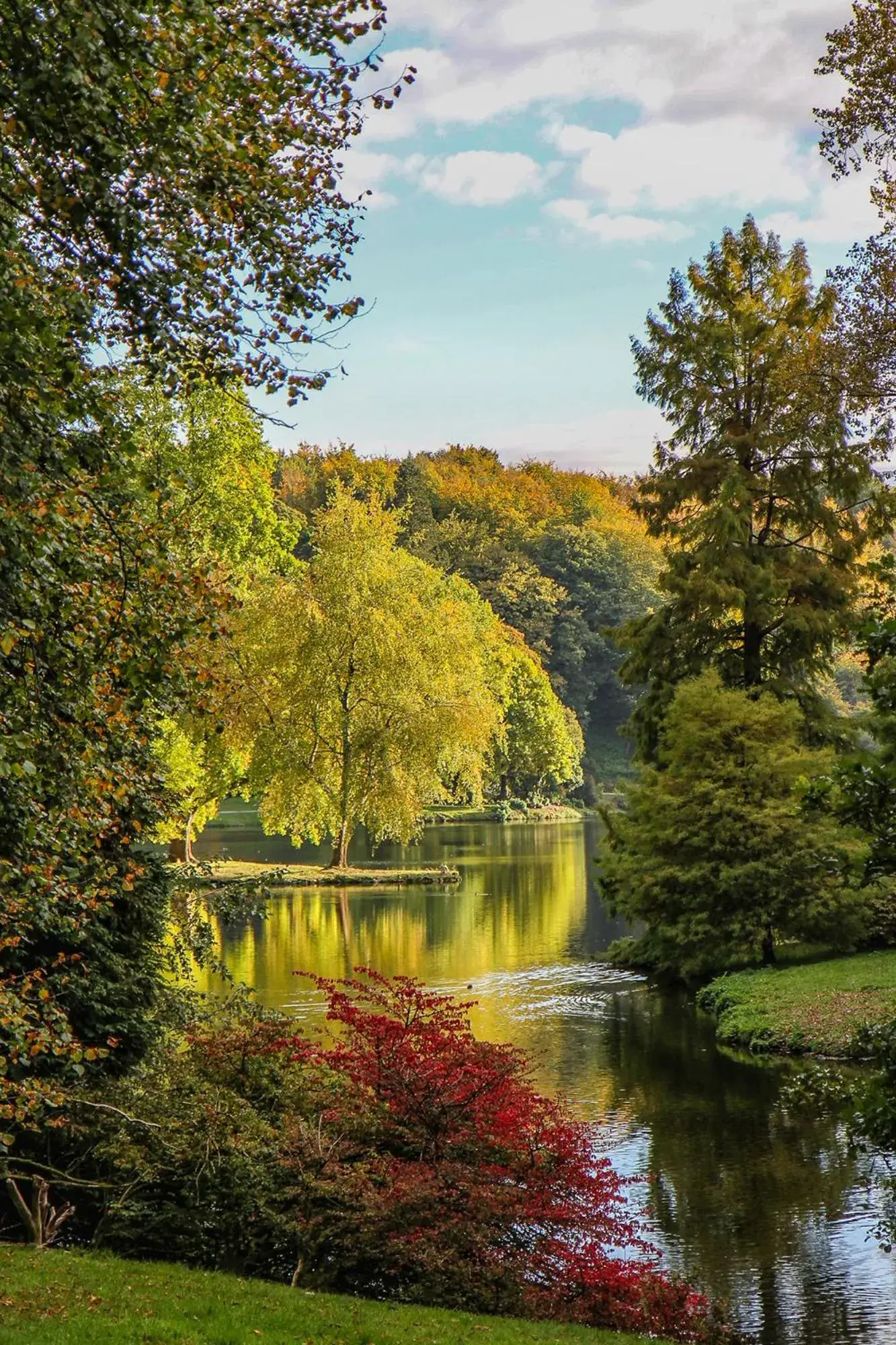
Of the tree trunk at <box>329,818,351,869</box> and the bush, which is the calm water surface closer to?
the bush

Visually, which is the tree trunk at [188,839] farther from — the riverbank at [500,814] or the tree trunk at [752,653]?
the riverbank at [500,814]

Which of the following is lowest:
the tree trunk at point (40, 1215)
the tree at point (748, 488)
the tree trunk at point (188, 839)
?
the tree trunk at point (40, 1215)

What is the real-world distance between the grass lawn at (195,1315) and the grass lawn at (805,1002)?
27.4ft

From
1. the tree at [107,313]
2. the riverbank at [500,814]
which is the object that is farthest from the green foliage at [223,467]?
the riverbank at [500,814]

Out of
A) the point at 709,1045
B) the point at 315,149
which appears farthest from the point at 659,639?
the point at 315,149

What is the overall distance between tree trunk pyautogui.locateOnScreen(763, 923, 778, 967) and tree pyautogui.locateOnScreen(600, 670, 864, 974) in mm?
32


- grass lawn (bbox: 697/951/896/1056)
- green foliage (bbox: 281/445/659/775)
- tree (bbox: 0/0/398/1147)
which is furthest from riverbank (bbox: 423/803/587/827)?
tree (bbox: 0/0/398/1147)

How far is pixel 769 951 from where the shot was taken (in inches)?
857

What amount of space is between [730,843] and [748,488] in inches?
295

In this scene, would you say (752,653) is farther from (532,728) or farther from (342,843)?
(532,728)

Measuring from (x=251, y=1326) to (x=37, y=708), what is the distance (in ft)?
12.6

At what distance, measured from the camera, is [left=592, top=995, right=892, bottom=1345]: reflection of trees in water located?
9453 millimetres

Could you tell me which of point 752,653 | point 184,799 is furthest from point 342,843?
point 184,799

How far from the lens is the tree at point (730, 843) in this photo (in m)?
20.9
